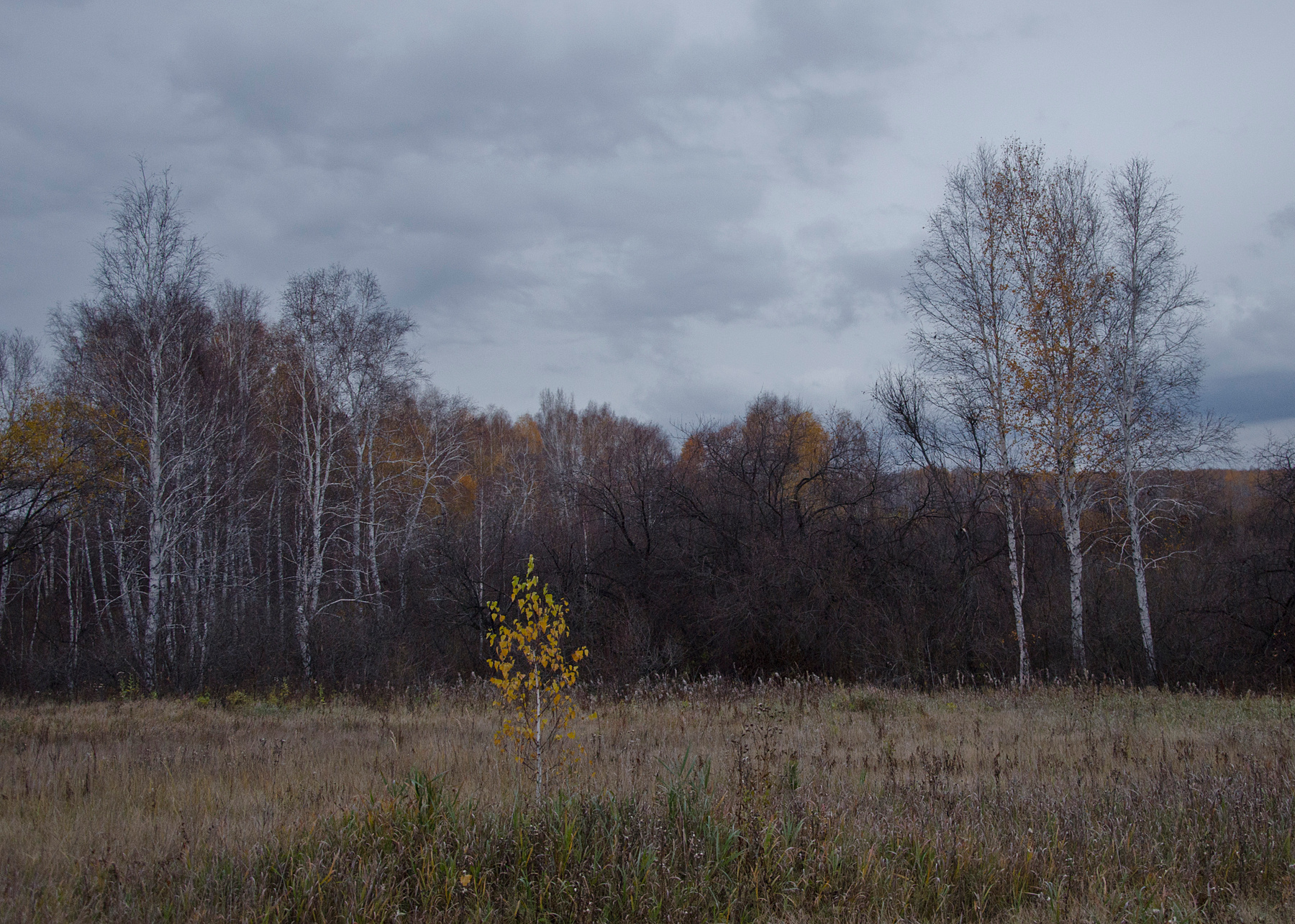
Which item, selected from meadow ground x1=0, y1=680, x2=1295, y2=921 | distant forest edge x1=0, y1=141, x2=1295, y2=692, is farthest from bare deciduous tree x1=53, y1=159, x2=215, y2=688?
meadow ground x1=0, y1=680, x2=1295, y2=921

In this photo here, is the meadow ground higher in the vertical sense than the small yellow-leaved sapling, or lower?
lower

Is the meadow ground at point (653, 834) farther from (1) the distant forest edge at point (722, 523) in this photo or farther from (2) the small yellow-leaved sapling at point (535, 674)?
(1) the distant forest edge at point (722, 523)

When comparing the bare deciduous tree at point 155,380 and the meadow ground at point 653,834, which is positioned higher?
the bare deciduous tree at point 155,380

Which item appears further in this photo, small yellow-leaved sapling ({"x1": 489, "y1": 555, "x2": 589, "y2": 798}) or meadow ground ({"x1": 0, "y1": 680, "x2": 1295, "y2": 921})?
small yellow-leaved sapling ({"x1": 489, "y1": 555, "x2": 589, "y2": 798})

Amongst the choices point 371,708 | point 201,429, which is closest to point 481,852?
point 371,708

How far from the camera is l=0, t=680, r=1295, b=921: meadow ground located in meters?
3.67

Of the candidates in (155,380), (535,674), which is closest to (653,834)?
(535,674)

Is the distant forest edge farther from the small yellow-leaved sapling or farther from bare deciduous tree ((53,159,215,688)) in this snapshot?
the small yellow-leaved sapling

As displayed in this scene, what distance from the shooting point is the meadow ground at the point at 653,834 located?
3.67 metres

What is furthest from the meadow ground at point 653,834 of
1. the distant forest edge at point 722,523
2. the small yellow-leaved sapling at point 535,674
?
the distant forest edge at point 722,523

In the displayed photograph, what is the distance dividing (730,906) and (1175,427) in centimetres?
1655

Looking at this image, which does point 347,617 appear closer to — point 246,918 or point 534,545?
point 534,545

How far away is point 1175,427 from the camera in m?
16.0

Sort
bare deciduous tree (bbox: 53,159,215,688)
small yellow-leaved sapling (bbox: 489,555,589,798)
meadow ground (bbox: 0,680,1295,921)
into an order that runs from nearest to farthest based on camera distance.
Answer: meadow ground (bbox: 0,680,1295,921) < small yellow-leaved sapling (bbox: 489,555,589,798) < bare deciduous tree (bbox: 53,159,215,688)
